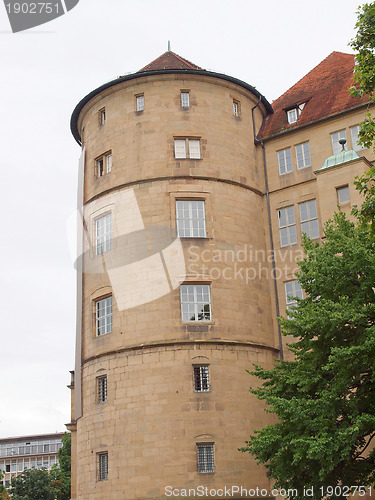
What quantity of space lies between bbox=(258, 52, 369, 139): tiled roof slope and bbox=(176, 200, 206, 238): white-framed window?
627 centimetres

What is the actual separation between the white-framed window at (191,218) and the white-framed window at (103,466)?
10201 mm

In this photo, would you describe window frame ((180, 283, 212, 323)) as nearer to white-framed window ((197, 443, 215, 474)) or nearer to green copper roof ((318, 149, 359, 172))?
white-framed window ((197, 443, 215, 474))

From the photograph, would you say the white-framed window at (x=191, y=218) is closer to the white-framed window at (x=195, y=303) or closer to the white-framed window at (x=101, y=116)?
the white-framed window at (x=195, y=303)

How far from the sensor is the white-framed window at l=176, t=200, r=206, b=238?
31.7 m

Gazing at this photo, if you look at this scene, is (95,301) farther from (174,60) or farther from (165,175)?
(174,60)

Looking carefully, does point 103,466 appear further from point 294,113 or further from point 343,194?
point 294,113

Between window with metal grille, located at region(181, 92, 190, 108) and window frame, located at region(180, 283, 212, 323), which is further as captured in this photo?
window with metal grille, located at region(181, 92, 190, 108)

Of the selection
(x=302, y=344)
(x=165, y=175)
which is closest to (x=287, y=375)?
(x=302, y=344)

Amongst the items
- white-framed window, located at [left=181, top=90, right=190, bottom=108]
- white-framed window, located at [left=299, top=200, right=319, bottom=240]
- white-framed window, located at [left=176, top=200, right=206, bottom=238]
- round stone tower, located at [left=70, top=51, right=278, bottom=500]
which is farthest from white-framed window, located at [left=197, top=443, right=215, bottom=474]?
white-framed window, located at [left=181, top=90, right=190, bottom=108]

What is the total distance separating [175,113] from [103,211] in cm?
595

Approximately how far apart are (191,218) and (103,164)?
5.81 metres

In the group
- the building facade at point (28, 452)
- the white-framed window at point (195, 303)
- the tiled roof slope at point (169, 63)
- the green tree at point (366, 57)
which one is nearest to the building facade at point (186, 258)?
the white-framed window at point (195, 303)

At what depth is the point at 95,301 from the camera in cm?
3256

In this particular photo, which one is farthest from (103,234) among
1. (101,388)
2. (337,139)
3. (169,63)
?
(337,139)
